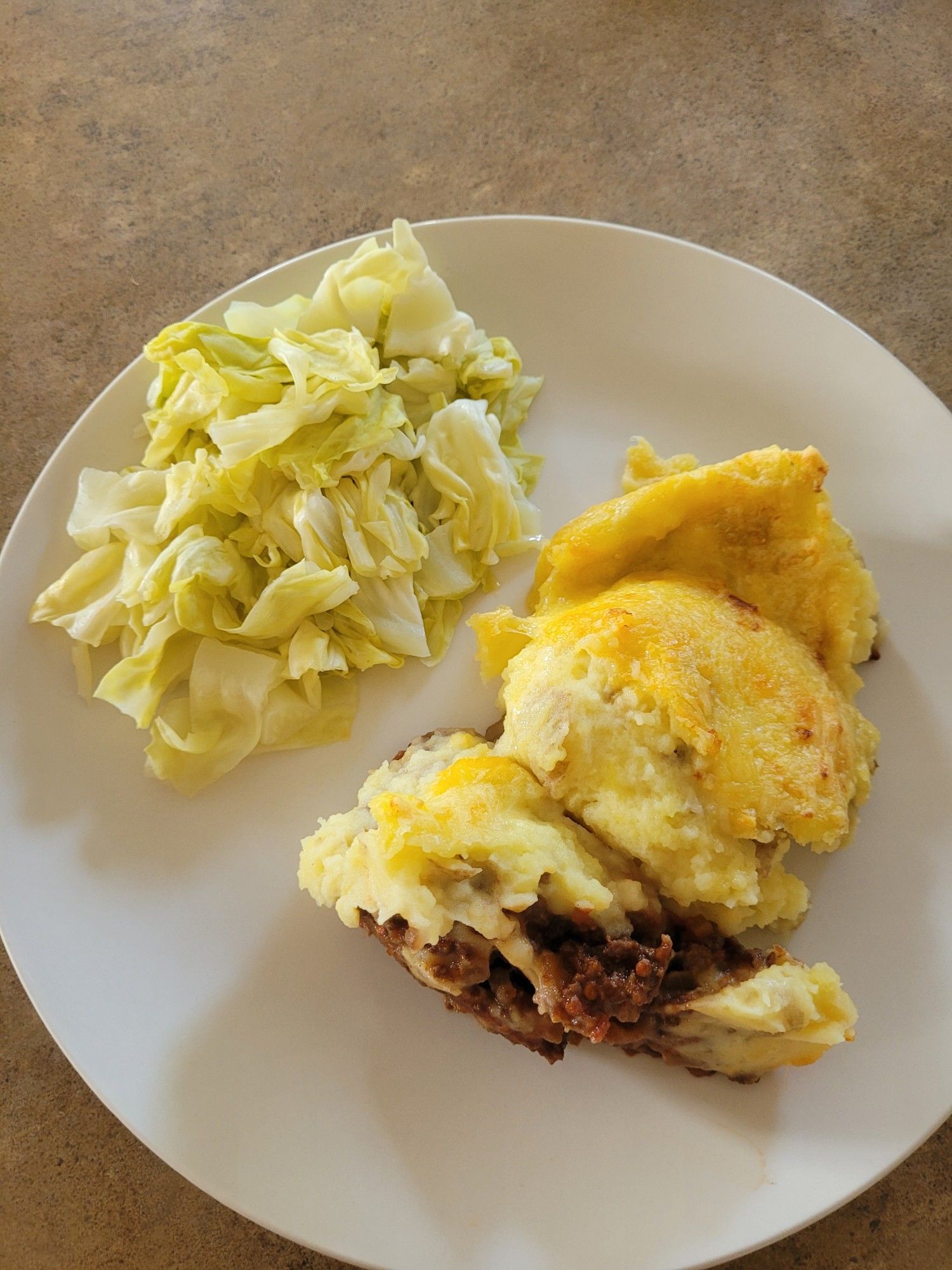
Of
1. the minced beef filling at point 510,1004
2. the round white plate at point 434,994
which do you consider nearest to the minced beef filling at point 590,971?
the minced beef filling at point 510,1004

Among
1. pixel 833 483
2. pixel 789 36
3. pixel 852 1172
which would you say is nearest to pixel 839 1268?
pixel 852 1172

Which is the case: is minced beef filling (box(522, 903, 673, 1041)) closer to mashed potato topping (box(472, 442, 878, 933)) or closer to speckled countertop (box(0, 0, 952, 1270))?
mashed potato topping (box(472, 442, 878, 933))

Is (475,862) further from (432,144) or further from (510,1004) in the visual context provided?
(432,144)

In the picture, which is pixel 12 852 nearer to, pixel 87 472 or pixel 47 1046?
pixel 47 1046

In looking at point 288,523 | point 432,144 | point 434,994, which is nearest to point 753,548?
point 288,523

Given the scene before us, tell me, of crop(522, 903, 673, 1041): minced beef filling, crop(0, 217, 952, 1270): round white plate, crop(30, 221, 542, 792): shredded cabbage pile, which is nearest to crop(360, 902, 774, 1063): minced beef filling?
crop(522, 903, 673, 1041): minced beef filling
